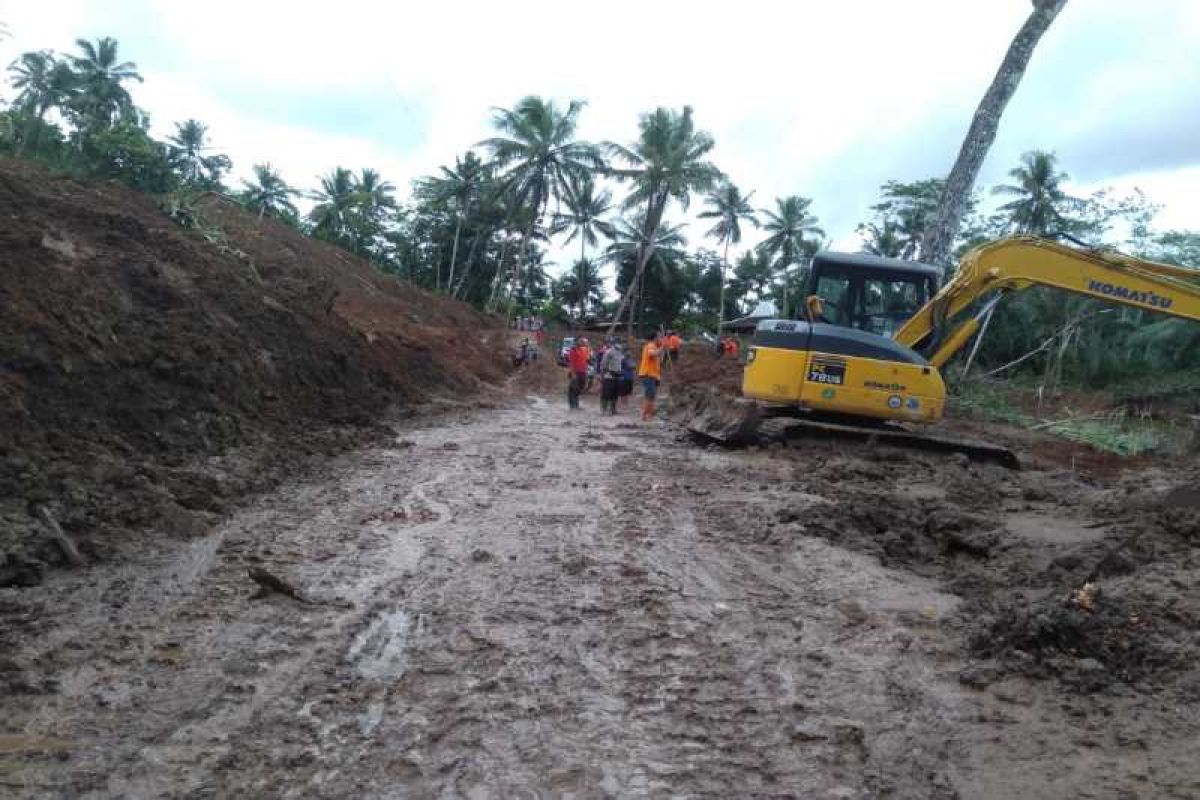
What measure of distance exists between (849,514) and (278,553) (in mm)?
4120

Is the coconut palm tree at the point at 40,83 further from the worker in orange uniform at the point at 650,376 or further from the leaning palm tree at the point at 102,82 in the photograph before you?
the worker in orange uniform at the point at 650,376

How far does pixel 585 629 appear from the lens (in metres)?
4.15

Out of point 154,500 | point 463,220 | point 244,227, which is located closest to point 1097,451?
point 154,500

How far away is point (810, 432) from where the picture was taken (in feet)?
34.3

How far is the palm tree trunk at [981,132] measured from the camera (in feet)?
48.3

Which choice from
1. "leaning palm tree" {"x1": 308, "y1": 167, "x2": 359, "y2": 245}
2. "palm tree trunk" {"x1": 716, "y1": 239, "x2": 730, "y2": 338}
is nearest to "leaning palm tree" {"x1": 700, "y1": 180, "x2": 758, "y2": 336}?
"palm tree trunk" {"x1": 716, "y1": 239, "x2": 730, "y2": 338}

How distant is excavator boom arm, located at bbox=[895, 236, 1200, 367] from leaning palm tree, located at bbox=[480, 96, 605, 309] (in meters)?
29.9

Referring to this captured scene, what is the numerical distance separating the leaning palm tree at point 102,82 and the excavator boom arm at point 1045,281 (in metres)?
49.4

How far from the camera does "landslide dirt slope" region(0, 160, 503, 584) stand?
5418 millimetres

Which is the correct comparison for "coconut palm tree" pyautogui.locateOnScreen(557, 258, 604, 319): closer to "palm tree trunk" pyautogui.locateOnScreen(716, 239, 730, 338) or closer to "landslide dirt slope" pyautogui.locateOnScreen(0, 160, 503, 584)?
"palm tree trunk" pyautogui.locateOnScreen(716, 239, 730, 338)

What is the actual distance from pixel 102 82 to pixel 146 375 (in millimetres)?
50775

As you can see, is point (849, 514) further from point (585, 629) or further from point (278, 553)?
point (278, 553)

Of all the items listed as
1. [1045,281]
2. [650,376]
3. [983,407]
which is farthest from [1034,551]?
[983,407]

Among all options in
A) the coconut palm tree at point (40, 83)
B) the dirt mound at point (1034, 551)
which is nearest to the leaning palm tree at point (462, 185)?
the coconut palm tree at point (40, 83)
